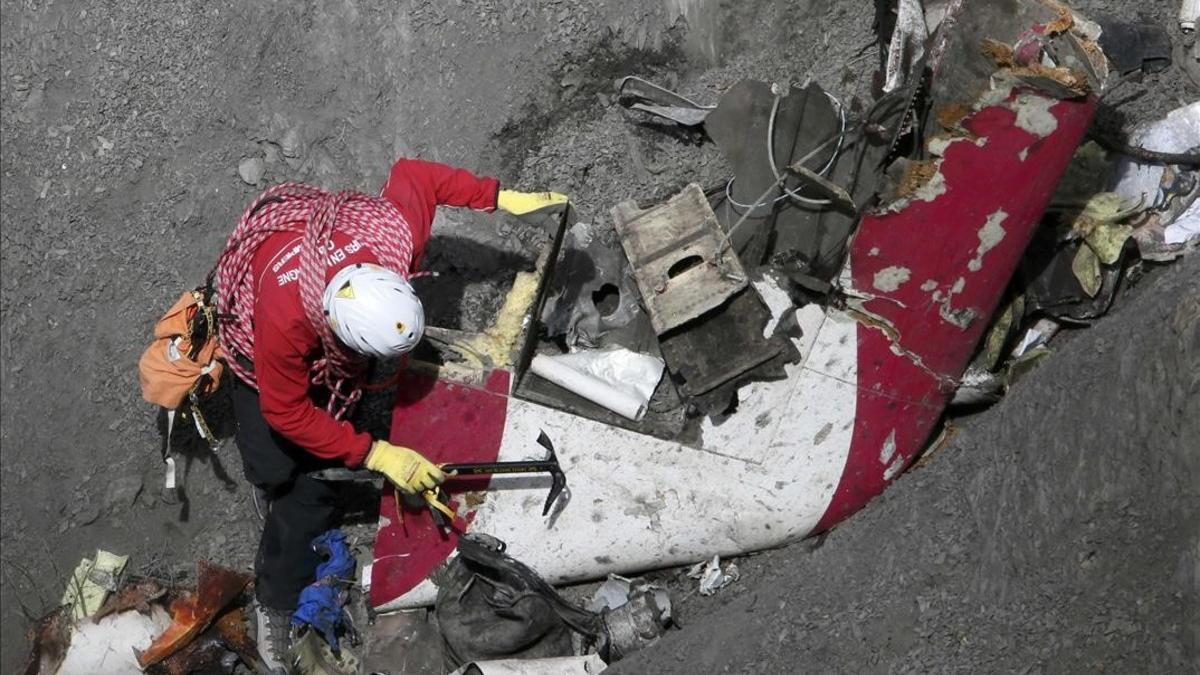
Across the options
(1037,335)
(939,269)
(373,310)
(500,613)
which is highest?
(373,310)

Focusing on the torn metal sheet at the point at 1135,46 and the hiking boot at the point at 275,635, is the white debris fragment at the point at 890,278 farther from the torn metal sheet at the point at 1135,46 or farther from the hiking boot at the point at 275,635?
the hiking boot at the point at 275,635

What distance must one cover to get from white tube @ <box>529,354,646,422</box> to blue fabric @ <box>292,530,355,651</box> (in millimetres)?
1024

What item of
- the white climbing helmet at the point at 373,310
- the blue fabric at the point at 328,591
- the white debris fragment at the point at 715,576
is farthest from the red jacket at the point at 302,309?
the white debris fragment at the point at 715,576

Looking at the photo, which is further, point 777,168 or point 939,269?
point 777,168

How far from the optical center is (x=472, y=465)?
4.05m

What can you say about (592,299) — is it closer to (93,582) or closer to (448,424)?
(448,424)

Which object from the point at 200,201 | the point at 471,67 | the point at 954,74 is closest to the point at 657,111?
the point at 471,67

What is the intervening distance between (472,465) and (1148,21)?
9.66 feet

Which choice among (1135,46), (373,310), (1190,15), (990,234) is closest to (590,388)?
(373,310)

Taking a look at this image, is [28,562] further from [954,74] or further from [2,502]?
[954,74]

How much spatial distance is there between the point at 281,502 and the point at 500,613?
94 centimetres

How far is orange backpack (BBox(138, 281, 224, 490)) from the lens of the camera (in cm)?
423

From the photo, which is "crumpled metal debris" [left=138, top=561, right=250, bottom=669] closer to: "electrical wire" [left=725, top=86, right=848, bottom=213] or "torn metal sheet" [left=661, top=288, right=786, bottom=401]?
"torn metal sheet" [left=661, top=288, right=786, bottom=401]

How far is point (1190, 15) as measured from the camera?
15.1ft
